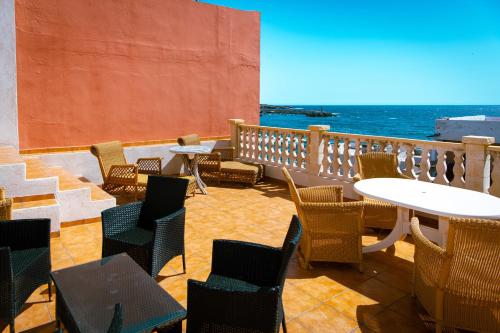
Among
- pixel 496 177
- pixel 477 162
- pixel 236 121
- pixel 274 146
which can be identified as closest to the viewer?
pixel 496 177

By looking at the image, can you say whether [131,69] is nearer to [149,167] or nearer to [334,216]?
[149,167]

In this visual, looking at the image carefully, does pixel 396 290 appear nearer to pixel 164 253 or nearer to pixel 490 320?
pixel 490 320

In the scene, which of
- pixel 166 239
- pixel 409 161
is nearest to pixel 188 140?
pixel 409 161

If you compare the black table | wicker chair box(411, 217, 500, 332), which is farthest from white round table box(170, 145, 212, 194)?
wicker chair box(411, 217, 500, 332)

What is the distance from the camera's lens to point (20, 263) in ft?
8.56

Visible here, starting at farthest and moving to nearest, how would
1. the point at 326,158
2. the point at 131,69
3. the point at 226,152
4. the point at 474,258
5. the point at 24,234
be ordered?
the point at 226,152
the point at 131,69
the point at 326,158
the point at 24,234
the point at 474,258

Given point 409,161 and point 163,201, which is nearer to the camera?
point 163,201

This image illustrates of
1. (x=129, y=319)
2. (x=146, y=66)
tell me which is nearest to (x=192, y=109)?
(x=146, y=66)

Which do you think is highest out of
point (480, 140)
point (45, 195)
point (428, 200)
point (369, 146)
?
point (480, 140)

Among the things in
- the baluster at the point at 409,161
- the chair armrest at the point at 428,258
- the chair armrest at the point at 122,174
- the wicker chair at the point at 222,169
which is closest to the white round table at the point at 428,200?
the chair armrest at the point at 428,258

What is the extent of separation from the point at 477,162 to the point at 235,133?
17.1 feet

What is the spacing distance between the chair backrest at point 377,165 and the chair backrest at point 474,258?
8.51ft

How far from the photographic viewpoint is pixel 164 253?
3.09 metres

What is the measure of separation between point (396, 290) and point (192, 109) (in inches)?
253
